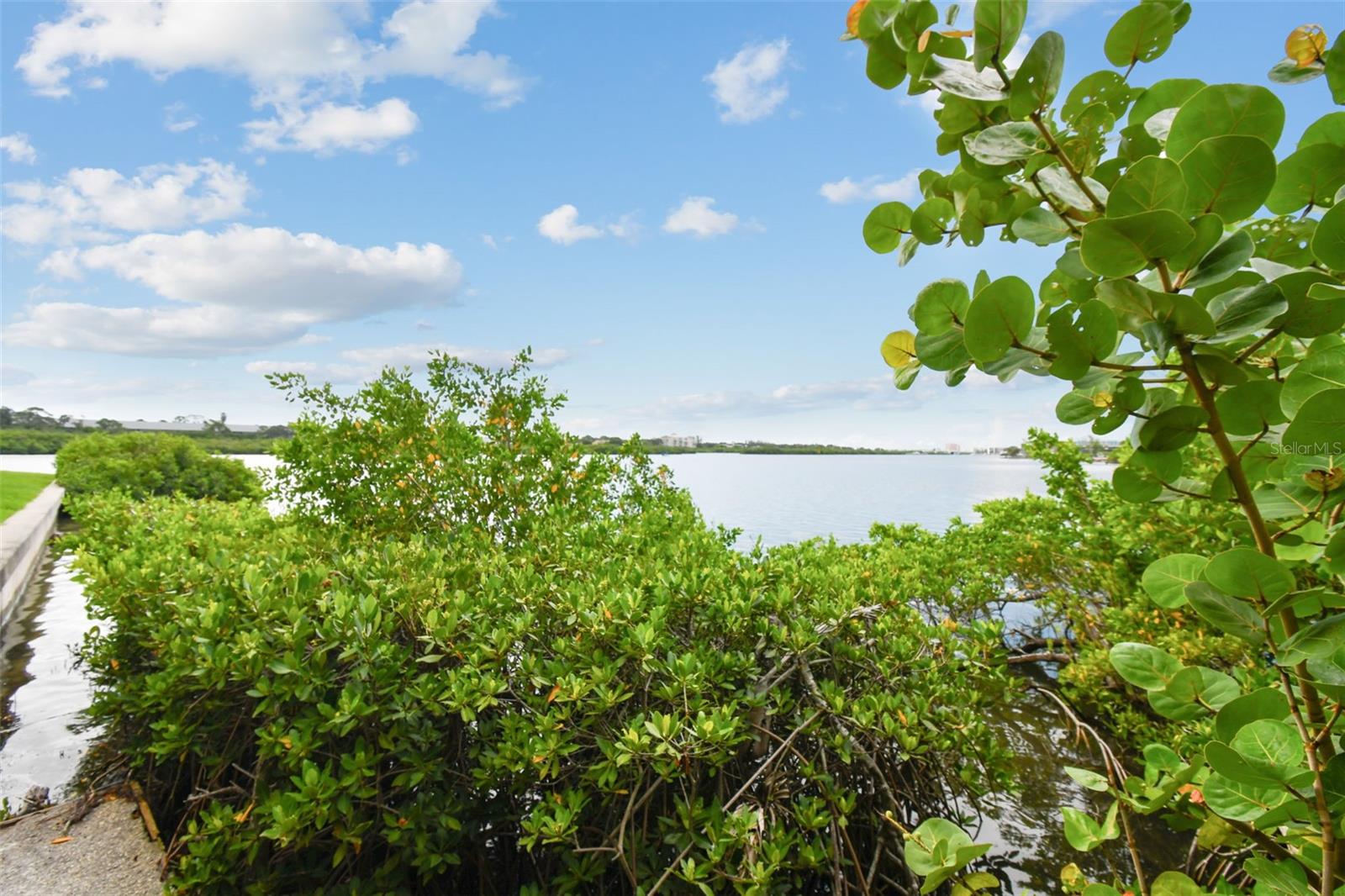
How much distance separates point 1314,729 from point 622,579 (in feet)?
7.33

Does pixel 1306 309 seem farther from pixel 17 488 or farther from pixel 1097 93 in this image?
pixel 17 488

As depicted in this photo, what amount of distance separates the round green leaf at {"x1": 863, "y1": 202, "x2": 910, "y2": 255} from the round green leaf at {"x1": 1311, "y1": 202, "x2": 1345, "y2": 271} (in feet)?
1.25

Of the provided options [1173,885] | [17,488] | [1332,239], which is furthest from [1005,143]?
[17,488]

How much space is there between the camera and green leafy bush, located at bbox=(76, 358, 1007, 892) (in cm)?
219

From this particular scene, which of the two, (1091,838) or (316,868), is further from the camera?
(316,868)

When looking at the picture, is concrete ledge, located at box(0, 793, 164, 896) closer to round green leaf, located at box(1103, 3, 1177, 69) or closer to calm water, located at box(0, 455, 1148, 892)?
calm water, located at box(0, 455, 1148, 892)

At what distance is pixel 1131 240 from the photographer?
0.54 meters

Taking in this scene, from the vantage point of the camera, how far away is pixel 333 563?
3.25m

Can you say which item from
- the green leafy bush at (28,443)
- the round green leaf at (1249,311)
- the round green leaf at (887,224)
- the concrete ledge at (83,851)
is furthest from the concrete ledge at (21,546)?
the green leafy bush at (28,443)

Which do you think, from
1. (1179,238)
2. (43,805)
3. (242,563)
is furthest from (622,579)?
(43,805)

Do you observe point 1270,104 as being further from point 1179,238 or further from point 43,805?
point 43,805

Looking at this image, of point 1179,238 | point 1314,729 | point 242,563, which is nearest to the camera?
point 1179,238

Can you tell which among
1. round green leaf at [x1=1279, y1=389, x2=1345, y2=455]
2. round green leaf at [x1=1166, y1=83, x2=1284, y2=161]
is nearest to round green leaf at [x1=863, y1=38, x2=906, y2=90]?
round green leaf at [x1=1166, y1=83, x2=1284, y2=161]

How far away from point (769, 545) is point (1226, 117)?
312 cm
